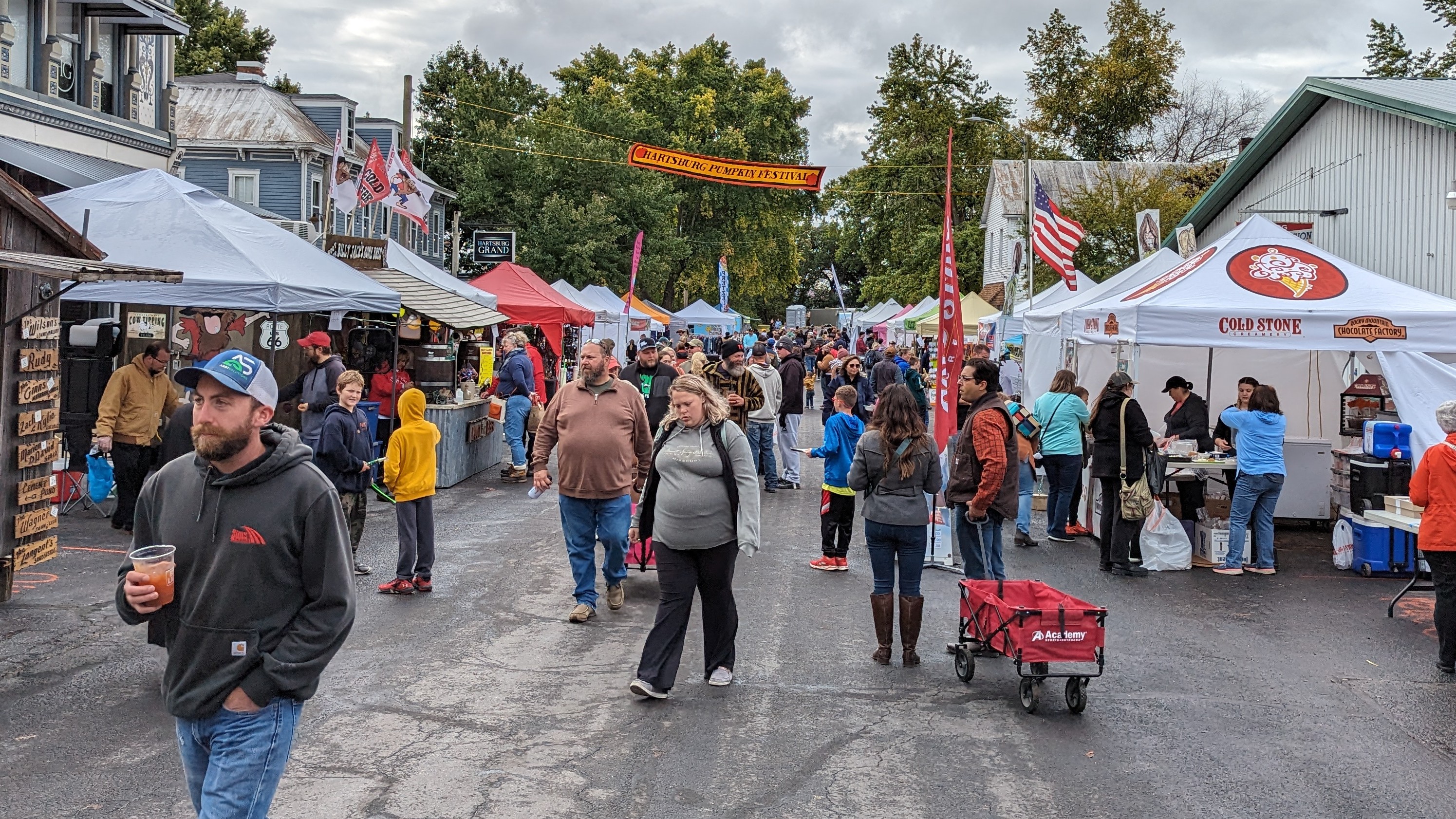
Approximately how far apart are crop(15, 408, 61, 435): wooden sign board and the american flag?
49.9 ft

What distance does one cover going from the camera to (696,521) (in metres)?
6.58

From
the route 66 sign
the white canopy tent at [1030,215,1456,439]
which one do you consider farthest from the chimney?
the white canopy tent at [1030,215,1456,439]

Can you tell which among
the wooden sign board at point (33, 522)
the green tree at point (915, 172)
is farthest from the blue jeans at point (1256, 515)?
the green tree at point (915, 172)

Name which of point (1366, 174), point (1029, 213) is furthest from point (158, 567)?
point (1029, 213)

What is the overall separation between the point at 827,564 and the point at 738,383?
12.5 ft

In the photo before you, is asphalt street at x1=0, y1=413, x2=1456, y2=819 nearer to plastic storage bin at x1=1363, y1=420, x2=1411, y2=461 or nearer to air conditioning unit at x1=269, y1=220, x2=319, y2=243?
plastic storage bin at x1=1363, y1=420, x2=1411, y2=461

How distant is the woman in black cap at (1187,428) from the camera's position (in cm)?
1159

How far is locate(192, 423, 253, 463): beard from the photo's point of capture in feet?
10.6

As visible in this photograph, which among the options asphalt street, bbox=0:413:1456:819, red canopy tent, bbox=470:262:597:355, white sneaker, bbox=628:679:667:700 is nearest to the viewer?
asphalt street, bbox=0:413:1456:819

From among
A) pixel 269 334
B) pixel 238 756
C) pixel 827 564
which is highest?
pixel 269 334

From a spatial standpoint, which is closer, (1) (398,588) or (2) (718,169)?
(1) (398,588)

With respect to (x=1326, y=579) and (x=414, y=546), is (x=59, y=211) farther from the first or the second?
(x=1326, y=579)

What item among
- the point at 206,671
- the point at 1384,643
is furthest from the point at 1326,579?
the point at 206,671

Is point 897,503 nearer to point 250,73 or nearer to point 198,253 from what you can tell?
point 198,253
